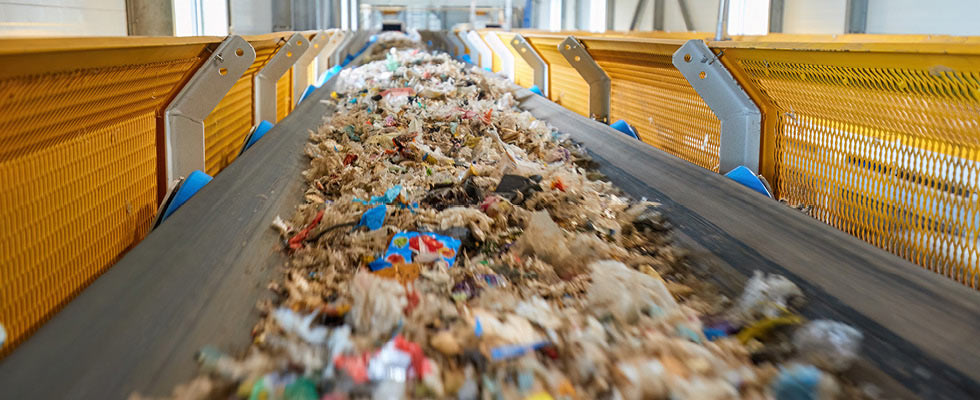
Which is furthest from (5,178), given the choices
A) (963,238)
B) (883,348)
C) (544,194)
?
(963,238)

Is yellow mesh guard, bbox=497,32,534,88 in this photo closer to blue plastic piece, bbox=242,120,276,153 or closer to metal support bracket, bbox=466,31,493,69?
metal support bracket, bbox=466,31,493,69

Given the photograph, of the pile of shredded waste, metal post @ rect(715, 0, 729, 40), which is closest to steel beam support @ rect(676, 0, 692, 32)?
metal post @ rect(715, 0, 729, 40)

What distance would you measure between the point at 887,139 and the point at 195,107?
8.48ft

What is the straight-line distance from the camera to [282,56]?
5.09 m

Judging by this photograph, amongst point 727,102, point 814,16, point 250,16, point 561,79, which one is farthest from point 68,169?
point 250,16

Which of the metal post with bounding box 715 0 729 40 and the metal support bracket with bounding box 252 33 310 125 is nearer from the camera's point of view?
the metal post with bounding box 715 0 729 40

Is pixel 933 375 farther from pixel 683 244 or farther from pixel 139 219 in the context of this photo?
pixel 139 219

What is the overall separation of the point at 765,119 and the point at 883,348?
1.77m

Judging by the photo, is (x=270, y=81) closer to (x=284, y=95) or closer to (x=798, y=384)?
(x=284, y=95)

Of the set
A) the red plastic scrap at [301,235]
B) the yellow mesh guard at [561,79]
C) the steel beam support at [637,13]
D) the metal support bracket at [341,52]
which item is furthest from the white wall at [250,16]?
the red plastic scrap at [301,235]

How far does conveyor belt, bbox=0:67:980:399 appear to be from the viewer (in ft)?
4.00

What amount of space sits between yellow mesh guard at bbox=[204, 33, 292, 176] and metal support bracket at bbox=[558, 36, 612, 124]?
2.11m

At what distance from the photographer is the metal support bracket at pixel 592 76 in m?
5.31

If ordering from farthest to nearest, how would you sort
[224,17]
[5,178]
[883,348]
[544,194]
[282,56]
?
[224,17]
[282,56]
[544,194]
[5,178]
[883,348]
